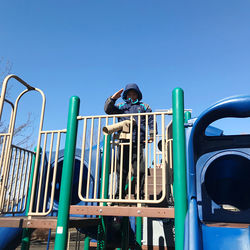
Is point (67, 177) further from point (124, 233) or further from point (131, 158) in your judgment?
point (124, 233)

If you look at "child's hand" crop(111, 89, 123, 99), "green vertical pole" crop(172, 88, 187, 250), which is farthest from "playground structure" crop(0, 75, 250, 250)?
"child's hand" crop(111, 89, 123, 99)

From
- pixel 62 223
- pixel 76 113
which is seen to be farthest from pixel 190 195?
pixel 76 113

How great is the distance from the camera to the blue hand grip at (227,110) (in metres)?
2.06

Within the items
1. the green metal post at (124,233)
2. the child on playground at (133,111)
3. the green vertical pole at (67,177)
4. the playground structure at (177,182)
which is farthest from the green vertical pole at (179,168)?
the green metal post at (124,233)

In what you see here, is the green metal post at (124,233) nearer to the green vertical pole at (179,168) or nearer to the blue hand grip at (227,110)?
the green vertical pole at (179,168)

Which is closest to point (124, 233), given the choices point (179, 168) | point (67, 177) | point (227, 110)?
point (67, 177)

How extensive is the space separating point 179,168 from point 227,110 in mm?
681

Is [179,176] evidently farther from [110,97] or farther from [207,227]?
[110,97]

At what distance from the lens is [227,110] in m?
2.14

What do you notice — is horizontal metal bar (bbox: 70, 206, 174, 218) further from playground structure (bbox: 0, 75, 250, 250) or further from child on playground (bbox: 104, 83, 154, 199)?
child on playground (bbox: 104, 83, 154, 199)

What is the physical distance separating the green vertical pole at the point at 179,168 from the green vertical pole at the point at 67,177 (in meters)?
1.06

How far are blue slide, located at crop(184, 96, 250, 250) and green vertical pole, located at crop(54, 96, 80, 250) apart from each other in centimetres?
116

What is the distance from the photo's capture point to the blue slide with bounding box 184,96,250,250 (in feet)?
5.71

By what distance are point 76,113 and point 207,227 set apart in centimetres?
172
